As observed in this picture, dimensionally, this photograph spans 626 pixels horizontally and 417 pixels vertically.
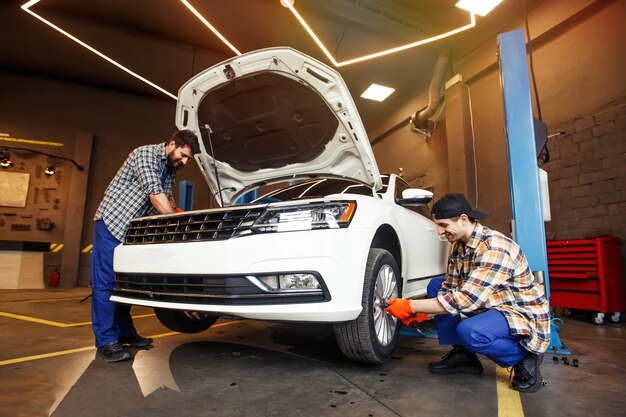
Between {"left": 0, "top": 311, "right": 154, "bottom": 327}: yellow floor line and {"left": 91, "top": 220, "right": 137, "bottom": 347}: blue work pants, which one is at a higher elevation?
{"left": 91, "top": 220, "right": 137, "bottom": 347}: blue work pants

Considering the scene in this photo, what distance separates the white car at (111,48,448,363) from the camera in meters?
1.59

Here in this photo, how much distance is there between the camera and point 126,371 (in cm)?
188

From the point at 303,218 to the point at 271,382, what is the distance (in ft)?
2.71

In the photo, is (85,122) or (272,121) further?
(85,122)

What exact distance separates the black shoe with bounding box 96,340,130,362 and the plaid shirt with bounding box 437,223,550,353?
6.05ft

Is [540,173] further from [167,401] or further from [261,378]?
[167,401]

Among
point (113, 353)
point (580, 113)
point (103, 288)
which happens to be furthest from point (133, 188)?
point (580, 113)

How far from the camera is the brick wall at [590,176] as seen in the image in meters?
4.12

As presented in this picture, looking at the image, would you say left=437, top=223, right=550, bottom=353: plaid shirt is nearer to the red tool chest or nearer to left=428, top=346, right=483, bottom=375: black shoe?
left=428, top=346, right=483, bottom=375: black shoe

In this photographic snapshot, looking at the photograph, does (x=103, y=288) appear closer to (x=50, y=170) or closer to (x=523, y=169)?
(x=523, y=169)

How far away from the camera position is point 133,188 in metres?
2.32

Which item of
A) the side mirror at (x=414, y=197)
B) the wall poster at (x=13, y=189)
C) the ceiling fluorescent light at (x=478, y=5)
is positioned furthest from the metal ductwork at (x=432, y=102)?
the wall poster at (x=13, y=189)

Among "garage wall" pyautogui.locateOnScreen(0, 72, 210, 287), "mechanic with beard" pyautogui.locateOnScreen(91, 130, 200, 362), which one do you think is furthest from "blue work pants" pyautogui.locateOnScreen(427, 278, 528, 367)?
"garage wall" pyautogui.locateOnScreen(0, 72, 210, 287)

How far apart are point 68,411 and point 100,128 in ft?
29.6
